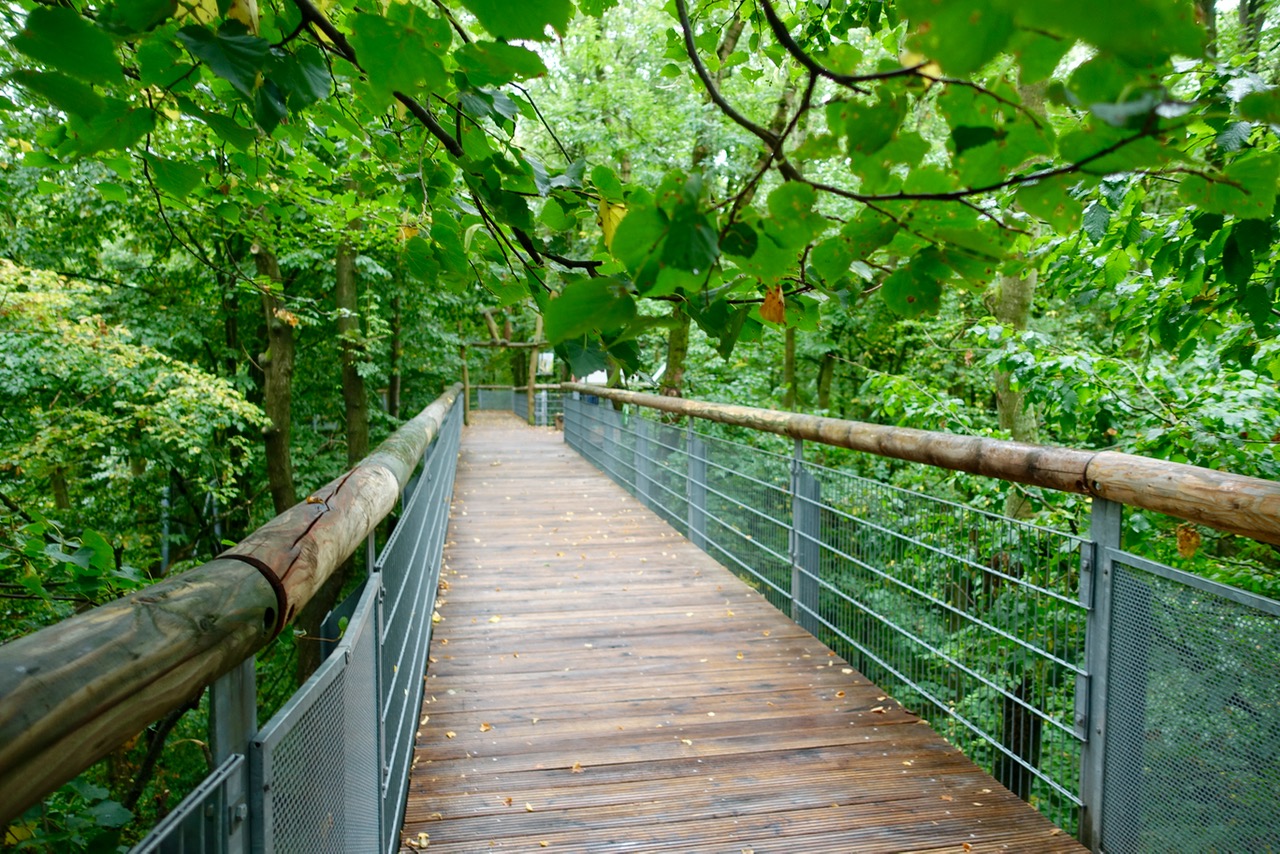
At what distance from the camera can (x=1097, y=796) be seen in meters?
2.19

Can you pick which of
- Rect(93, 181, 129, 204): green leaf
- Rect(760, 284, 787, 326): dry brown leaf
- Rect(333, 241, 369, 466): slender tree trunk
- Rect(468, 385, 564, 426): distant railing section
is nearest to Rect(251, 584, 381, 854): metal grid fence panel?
Rect(760, 284, 787, 326): dry brown leaf

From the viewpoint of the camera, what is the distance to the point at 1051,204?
0.83m

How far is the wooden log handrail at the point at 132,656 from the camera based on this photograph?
639 mm

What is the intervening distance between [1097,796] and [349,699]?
1988mm

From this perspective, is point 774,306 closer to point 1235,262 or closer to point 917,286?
point 917,286

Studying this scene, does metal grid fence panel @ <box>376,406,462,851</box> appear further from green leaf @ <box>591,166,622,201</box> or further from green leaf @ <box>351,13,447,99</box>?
green leaf @ <box>351,13,447,99</box>

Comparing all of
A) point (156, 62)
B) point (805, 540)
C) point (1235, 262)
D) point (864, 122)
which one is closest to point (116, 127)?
point (156, 62)

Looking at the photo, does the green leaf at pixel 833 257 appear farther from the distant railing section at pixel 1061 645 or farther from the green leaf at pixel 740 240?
the distant railing section at pixel 1061 645

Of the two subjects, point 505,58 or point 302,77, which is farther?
point 302,77

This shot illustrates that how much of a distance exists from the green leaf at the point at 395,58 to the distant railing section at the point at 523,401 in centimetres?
1650

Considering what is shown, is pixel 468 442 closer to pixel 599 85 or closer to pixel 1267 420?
pixel 599 85

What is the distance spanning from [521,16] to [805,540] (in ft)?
11.3

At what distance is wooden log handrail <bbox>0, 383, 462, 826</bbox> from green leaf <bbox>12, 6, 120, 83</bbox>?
0.63 meters

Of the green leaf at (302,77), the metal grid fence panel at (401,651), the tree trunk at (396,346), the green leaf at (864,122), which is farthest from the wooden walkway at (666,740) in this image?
the tree trunk at (396,346)
